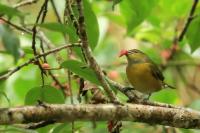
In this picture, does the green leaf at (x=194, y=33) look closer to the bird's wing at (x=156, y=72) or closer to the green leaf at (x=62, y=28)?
the bird's wing at (x=156, y=72)

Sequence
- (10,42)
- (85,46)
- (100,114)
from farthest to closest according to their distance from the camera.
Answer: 1. (100,114)
2. (85,46)
3. (10,42)

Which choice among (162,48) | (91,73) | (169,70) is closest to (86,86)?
(91,73)

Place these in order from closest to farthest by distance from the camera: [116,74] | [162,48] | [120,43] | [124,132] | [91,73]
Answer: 1. [91,73]
2. [124,132]
3. [116,74]
4. [162,48]
5. [120,43]

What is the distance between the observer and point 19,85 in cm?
309

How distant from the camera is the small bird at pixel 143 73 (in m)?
2.96

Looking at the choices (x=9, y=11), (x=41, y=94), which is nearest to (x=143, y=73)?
(x=41, y=94)

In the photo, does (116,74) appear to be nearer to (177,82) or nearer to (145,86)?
(145,86)

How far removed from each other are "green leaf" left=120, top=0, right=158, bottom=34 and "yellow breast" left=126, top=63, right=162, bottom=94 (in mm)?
475

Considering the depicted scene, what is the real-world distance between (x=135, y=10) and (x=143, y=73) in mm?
696

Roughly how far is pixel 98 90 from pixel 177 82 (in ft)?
7.91

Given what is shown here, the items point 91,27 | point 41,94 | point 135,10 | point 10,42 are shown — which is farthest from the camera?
point 135,10

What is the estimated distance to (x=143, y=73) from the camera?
121 inches

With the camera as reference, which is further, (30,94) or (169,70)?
(169,70)

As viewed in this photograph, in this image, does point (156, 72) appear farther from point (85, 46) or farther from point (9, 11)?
point (9, 11)
